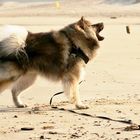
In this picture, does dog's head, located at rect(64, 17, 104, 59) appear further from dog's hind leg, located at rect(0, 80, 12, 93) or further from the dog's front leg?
dog's hind leg, located at rect(0, 80, 12, 93)

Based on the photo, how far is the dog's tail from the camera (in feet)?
27.8

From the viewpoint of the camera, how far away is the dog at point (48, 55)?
28.0 ft

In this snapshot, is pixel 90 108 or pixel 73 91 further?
pixel 73 91

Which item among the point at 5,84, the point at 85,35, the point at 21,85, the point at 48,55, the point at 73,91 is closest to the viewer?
the point at 5,84

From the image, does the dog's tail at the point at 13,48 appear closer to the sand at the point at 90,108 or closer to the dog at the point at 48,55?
the dog at the point at 48,55

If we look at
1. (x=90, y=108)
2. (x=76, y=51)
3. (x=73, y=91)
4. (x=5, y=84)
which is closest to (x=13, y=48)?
(x=5, y=84)

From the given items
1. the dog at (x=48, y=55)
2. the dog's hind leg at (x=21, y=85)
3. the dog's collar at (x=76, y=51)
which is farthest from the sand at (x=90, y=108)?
the dog's collar at (x=76, y=51)

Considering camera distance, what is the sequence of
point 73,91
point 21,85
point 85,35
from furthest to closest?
1. point 21,85
2. point 85,35
3. point 73,91

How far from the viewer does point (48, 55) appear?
28.7 feet

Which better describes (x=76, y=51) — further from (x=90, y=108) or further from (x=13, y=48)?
(x=13, y=48)

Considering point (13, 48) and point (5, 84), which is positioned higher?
point (13, 48)

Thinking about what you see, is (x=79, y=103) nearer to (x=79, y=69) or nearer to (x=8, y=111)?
(x=79, y=69)

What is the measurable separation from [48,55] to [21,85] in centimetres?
90

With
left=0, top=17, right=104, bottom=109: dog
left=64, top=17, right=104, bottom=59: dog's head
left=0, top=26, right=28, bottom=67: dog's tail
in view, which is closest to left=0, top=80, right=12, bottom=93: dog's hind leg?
left=0, top=17, right=104, bottom=109: dog
